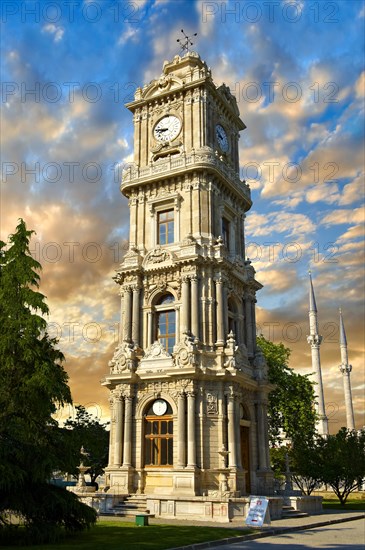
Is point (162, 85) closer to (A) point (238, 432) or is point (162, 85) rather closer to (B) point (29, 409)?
(A) point (238, 432)

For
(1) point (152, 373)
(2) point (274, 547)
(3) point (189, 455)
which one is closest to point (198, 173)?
(1) point (152, 373)

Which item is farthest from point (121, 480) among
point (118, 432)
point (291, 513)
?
point (291, 513)

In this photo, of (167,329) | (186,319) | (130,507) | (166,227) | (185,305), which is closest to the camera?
(130,507)

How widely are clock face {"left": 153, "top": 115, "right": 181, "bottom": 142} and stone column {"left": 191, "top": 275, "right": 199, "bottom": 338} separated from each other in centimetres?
1184

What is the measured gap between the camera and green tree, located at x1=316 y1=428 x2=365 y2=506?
40125 mm

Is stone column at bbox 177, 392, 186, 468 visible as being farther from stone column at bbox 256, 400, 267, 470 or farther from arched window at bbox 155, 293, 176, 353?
stone column at bbox 256, 400, 267, 470

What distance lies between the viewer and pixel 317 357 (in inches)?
3211

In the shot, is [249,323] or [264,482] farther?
[249,323]

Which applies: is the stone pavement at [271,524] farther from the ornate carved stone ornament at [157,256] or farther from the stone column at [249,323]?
the ornate carved stone ornament at [157,256]

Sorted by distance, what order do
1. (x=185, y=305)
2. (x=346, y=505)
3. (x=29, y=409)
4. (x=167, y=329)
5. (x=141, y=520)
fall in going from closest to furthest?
1. (x=29, y=409)
2. (x=141, y=520)
3. (x=185, y=305)
4. (x=167, y=329)
5. (x=346, y=505)

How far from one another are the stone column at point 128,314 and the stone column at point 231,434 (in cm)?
787

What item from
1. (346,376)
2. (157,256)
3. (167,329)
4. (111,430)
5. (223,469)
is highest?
(157,256)

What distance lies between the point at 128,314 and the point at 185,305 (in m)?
4.22

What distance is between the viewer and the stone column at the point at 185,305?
1354 inches
